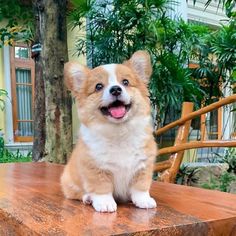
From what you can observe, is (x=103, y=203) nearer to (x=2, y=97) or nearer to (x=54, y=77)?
(x=54, y=77)

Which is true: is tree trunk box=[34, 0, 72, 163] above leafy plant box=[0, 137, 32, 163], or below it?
above

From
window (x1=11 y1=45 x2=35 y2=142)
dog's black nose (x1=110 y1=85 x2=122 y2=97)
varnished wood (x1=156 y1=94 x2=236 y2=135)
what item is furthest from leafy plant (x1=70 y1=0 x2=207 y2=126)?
dog's black nose (x1=110 y1=85 x2=122 y2=97)

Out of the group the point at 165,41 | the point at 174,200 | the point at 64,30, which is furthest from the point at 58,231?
the point at 165,41

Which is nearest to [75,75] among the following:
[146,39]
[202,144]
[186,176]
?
[202,144]

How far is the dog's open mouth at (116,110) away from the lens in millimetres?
742

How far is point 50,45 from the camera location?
1778 millimetres

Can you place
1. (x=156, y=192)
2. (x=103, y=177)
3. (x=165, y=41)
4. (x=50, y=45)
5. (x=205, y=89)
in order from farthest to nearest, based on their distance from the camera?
(x=205, y=89) < (x=165, y=41) < (x=50, y=45) < (x=156, y=192) < (x=103, y=177)

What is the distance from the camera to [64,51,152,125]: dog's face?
2.43 feet

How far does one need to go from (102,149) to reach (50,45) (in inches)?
45.9

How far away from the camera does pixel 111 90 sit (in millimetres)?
720

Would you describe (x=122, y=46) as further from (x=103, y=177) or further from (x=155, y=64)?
(x=103, y=177)

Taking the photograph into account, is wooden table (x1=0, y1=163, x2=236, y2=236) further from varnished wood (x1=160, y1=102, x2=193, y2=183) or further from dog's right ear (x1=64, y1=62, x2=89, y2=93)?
varnished wood (x1=160, y1=102, x2=193, y2=183)

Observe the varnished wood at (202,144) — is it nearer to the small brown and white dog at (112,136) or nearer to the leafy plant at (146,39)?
the small brown and white dog at (112,136)

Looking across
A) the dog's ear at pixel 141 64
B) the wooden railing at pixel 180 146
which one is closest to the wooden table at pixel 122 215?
the dog's ear at pixel 141 64
